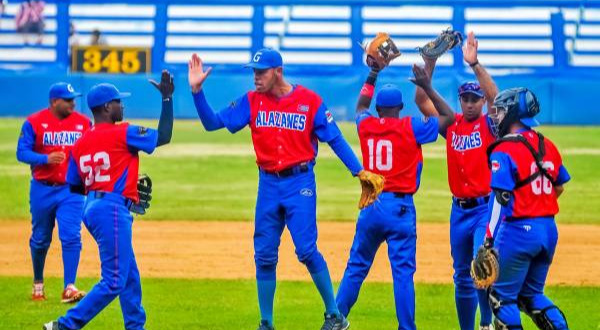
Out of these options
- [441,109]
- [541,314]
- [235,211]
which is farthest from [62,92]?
[235,211]

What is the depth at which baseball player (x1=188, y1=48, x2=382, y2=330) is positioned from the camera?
9.88 m

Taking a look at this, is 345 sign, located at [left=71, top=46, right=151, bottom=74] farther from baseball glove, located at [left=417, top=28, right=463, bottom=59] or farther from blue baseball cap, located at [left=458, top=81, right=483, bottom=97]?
blue baseball cap, located at [left=458, top=81, right=483, bottom=97]

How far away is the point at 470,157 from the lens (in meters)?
9.97

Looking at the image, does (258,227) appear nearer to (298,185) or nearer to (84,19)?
(298,185)

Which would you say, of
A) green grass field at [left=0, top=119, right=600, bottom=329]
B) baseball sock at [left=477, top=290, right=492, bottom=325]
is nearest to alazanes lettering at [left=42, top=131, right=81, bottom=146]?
green grass field at [left=0, top=119, right=600, bottom=329]

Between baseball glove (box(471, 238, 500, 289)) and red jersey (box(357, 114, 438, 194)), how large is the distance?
1.59 m

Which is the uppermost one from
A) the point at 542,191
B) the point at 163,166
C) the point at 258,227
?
the point at 542,191

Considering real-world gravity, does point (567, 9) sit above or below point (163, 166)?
above

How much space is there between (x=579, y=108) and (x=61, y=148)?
66.4 ft

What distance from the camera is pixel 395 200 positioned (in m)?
10.0

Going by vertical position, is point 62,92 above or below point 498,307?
above

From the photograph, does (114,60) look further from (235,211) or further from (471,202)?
(471,202)

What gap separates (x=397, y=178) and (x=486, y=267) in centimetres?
172

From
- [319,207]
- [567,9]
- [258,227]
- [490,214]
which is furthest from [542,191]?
[567,9]
